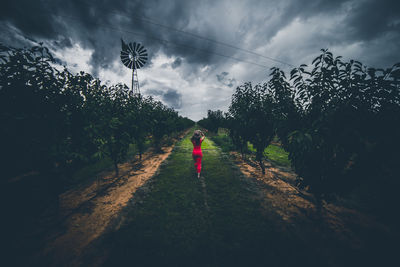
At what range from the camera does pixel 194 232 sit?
348cm

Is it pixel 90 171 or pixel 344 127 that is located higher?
pixel 344 127

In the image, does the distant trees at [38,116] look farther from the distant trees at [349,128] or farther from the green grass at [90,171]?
the distant trees at [349,128]

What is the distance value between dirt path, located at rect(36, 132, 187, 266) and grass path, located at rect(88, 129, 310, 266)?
465 mm

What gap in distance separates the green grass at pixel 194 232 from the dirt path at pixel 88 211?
0.57 m

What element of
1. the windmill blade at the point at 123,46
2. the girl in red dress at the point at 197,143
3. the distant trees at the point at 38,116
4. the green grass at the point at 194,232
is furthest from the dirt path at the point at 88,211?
the windmill blade at the point at 123,46

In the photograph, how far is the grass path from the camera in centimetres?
281

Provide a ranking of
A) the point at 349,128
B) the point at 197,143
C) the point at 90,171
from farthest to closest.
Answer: the point at 90,171
the point at 197,143
the point at 349,128

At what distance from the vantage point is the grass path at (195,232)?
2807 millimetres

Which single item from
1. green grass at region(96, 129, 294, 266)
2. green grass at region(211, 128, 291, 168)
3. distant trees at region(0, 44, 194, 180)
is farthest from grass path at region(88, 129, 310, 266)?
green grass at region(211, 128, 291, 168)

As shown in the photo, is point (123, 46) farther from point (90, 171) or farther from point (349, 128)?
point (349, 128)

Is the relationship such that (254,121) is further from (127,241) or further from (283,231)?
(127,241)

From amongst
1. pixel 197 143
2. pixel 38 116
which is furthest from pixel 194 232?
pixel 38 116

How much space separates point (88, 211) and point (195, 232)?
155 inches

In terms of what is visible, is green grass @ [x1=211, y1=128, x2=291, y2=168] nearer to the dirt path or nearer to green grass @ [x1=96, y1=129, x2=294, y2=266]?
green grass @ [x1=96, y1=129, x2=294, y2=266]
